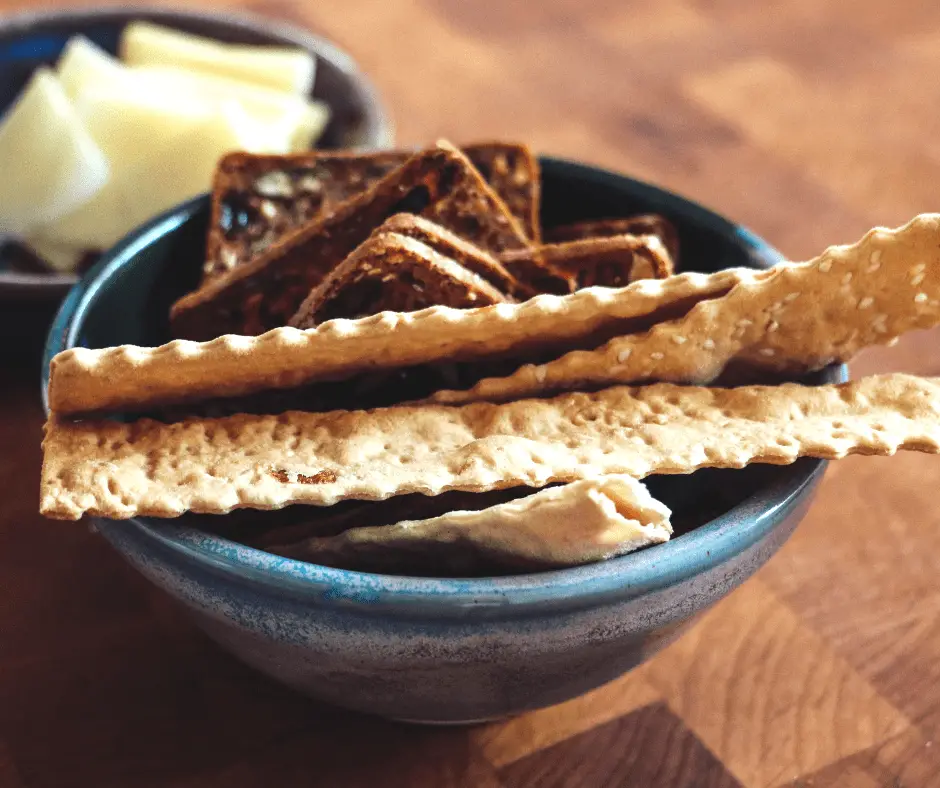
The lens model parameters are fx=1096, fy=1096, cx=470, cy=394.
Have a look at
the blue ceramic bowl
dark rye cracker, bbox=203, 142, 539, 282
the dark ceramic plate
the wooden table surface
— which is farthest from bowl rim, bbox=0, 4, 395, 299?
the blue ceramic bowl

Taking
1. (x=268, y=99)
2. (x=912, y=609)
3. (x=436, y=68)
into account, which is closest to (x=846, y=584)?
(x=912, y=609)

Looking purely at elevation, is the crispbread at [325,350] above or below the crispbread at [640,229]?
below

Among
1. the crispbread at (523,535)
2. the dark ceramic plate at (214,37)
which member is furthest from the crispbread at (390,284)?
the dark ceramic plate at (214,37)

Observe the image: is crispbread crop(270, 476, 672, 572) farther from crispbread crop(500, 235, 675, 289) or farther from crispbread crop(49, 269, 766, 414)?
crispbread crop(500, 235, 675, 289)

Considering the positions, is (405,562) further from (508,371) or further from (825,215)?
(825,215)

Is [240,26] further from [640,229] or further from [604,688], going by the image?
[604,688]

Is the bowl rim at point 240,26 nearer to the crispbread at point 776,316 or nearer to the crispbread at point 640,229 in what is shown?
the crispbread at point 640,229
